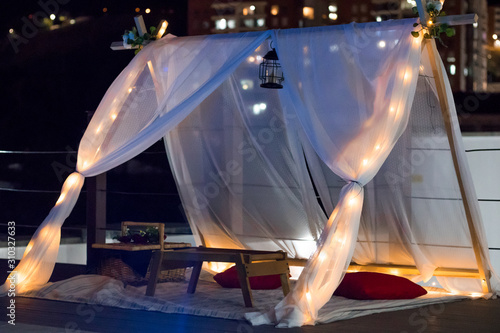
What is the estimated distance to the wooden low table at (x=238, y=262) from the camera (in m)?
4.17

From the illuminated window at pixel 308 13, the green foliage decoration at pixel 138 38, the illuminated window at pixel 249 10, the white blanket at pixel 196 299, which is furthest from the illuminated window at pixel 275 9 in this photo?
the white blanket at pixel 196 299

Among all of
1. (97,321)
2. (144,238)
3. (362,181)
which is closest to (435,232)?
(362,181)

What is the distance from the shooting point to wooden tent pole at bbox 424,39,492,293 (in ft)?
14.1

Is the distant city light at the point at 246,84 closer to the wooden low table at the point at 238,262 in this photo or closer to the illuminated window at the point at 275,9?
the wooden low table at the point at 238,262

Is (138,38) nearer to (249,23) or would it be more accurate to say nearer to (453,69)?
(453,69)

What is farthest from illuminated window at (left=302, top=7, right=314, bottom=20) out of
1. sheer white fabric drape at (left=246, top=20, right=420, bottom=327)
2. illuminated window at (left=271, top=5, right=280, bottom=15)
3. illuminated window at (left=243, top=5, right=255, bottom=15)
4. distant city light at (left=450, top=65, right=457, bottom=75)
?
sheer white fabric drape at (left=246, top=20, right=420, bottom=327)

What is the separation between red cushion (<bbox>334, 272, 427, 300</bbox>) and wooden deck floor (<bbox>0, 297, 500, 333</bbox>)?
0.26 metres

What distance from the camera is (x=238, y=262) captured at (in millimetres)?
4180

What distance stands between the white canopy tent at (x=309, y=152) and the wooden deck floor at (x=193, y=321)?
21 centimetres

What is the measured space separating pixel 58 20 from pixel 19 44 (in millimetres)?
1196

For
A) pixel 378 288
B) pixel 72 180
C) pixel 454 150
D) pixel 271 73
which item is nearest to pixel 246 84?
pixel 271 73

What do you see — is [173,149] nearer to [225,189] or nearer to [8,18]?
[225,189]

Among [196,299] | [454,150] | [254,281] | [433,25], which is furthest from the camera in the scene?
[254,281]

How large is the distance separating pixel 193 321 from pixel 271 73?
1.72 meters
